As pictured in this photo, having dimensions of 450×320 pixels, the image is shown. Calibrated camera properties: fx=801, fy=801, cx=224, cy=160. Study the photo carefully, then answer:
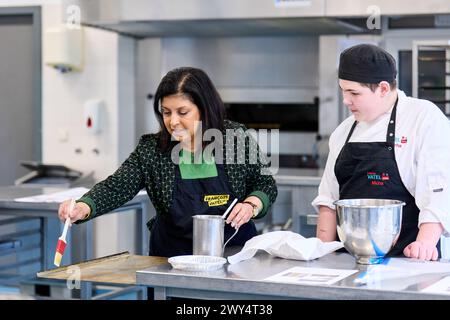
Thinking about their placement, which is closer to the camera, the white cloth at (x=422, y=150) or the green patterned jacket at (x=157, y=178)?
the white cloth at (x=422, y=150)

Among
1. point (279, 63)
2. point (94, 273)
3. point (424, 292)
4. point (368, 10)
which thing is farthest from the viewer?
point (279, 63)

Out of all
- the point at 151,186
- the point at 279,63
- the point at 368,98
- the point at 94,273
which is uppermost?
the point at 279,63

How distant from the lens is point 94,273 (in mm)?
2549

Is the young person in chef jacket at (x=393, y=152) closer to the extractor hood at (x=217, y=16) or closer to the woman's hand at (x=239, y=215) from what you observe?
the woman's hand at (x=239, y=215)

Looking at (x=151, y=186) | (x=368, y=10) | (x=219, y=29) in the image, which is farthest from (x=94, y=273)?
(x=219, y=29)

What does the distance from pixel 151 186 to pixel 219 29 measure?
10.1 feet

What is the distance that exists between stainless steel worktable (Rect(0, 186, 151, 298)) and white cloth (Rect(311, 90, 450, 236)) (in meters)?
2.08

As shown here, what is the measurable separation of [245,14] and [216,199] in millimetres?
2614

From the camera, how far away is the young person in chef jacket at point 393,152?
2631 millimetres

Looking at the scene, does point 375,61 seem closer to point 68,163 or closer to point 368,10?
point 368,10

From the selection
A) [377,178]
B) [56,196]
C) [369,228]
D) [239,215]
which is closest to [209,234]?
[239,215]

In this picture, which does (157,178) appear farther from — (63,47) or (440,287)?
(63,47)

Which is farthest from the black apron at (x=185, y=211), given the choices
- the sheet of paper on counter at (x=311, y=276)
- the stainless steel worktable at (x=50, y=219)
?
the stainless steel worktable at (x=50, y=219)

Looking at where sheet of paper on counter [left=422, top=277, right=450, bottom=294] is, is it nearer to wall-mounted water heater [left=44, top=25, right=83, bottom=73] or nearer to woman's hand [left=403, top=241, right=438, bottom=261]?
woman's hand [left=403, top=241, right=438, bottom=261]
